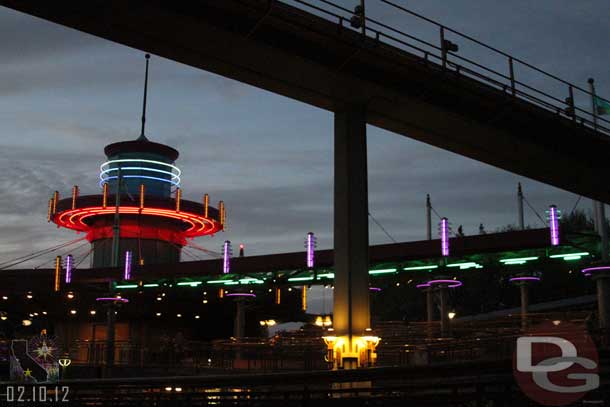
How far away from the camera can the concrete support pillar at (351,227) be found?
2480 centimetres

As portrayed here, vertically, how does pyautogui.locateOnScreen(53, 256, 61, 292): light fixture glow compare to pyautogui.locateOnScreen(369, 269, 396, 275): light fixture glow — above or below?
above

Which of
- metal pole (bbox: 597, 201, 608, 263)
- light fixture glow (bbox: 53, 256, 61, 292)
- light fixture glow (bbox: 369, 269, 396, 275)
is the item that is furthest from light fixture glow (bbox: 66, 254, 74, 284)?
metal pole (bbox: 597, 201, 608, 263)

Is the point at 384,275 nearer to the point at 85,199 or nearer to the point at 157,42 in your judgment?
the point at 157,42

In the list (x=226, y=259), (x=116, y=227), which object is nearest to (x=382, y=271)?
(x=226, y=259)

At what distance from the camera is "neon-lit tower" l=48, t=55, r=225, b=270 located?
57188 millimetres

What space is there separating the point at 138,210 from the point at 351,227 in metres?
34.6

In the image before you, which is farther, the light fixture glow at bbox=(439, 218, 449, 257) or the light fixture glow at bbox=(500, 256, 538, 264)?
the light fixture glow at bbox=(500, 256, 538, 264)

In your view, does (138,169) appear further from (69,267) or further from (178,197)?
(69,267)

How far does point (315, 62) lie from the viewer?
23312 millimetres

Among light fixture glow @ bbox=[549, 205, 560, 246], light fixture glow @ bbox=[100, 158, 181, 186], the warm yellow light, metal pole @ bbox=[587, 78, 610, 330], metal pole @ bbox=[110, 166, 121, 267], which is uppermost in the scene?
light fixture glow @ bbox=[100, 158, 181, 186]

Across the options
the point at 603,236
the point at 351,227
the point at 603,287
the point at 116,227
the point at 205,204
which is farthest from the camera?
the point at 205,204

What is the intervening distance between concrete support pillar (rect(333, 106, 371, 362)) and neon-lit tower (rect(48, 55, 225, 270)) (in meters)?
33.6

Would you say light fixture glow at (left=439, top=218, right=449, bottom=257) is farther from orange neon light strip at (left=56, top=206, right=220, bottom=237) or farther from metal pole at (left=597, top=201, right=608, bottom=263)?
orange neon light strip at (left=56, top=206, right=220, bottom=237)

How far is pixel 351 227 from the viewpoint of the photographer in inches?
991
